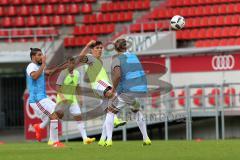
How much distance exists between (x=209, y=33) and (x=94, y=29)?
16.5ft

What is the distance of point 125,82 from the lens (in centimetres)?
1495

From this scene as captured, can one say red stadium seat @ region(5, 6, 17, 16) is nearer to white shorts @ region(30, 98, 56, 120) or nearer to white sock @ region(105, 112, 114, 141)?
white shorts @ region(30, 98, 56, 120)

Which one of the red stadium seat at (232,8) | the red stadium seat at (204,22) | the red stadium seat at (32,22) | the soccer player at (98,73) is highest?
the red stadium seat at (232,8)

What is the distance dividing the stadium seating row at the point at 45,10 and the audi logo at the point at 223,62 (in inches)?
329

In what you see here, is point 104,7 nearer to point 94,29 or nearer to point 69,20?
point 94,29

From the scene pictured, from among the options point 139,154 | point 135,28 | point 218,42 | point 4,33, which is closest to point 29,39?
point 4,33

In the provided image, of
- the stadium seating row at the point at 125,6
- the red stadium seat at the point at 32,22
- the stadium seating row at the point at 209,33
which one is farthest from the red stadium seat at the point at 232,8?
the red stadium seat at the point at 32,22

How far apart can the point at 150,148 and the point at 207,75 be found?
34.4ft

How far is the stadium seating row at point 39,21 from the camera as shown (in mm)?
31281

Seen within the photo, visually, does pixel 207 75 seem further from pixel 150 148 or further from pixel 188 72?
pixel 150 148

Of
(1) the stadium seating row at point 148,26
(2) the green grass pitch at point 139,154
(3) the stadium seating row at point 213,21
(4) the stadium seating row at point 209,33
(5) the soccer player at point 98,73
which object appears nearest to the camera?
(2) the green grass pitch at point 139,154

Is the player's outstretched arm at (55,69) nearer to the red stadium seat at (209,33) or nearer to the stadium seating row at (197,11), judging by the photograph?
the red stadium seat at (209,33)

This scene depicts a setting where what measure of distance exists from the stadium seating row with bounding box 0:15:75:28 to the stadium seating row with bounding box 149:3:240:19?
364cm

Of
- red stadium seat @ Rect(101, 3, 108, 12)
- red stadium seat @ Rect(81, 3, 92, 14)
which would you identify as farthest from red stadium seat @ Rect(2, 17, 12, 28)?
red stadium seat @ Rect(101, 3, 108, 12)
